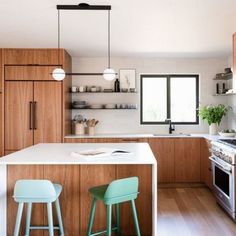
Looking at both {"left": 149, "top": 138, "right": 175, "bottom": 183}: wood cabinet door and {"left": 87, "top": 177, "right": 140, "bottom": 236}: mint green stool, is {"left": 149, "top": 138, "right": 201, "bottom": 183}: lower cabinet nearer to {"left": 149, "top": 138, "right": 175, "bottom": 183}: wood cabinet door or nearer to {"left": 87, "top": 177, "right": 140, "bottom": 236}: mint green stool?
{"left": 149, "top": 138, "right": 175, "bottom": 183}: wood cabinet door

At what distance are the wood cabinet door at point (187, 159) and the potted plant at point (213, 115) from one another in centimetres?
50

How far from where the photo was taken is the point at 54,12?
116 inches

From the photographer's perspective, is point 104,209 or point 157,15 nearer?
point 104,209

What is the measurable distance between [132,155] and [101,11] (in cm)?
155

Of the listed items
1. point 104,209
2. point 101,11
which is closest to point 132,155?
point 104,209

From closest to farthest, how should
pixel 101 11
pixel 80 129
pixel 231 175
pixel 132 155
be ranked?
1. pixel 132 155
2. pixel 101 11
3. pixel 231 175
4. pixel 80 129

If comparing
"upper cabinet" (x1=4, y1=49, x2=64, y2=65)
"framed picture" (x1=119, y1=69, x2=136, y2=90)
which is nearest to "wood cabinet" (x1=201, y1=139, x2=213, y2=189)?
"framed picture" (x1=119, y1=69, x2=136, y2=90)

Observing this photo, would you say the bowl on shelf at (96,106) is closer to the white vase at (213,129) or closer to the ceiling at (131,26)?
the ceiling at (131,26)

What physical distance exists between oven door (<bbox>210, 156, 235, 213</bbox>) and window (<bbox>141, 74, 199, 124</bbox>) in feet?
5.58

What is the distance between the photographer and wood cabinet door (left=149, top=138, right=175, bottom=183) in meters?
4.75

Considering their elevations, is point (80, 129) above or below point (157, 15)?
below

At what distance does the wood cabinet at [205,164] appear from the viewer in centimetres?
438

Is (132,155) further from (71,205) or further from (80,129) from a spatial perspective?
(80,129)

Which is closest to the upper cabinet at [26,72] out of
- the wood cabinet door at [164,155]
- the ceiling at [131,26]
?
the ceiling at [131,26]
